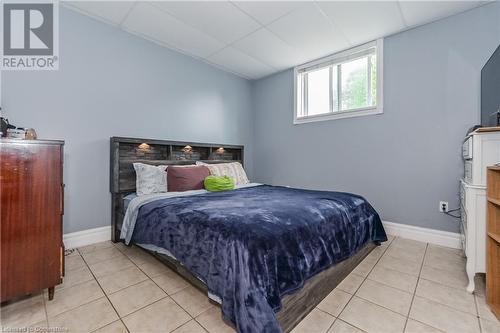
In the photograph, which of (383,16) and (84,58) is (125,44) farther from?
(383,16)

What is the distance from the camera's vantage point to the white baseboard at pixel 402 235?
2334 millimetres

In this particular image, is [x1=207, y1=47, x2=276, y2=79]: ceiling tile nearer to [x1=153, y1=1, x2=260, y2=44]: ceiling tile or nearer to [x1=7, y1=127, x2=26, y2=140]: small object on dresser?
[x1=153, y1=1, x2=260, y2=44]: ceiling tile

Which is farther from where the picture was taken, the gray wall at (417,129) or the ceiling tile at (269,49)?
the ceiling tile at (269,49)

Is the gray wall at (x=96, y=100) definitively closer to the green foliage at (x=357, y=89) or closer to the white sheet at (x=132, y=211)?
the white sheet at (x=132, y=211)

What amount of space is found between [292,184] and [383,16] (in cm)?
252

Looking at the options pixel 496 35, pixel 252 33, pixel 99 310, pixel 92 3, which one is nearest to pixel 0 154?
pixel 99 310

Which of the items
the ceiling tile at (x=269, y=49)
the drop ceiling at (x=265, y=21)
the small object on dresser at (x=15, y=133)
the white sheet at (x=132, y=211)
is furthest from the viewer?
the ceiling tile at (x=269, y=49)

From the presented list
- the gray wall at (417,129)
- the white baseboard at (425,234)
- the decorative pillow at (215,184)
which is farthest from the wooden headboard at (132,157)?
the white baseboard at (425,234)

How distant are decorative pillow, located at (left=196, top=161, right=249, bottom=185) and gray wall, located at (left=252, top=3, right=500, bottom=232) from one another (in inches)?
45.9

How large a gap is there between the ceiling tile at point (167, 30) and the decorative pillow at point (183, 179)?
1.71 meters

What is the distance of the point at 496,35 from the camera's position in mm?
2176

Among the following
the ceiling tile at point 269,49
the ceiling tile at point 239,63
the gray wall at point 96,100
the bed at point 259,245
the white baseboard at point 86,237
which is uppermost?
the ceiling tile at point 239,63

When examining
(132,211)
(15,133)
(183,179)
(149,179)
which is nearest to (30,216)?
(15,133)

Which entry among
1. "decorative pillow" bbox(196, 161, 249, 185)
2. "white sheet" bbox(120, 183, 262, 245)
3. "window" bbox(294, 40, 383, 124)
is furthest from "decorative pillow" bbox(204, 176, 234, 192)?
"window" bbox(294, 40, 383, 124)
